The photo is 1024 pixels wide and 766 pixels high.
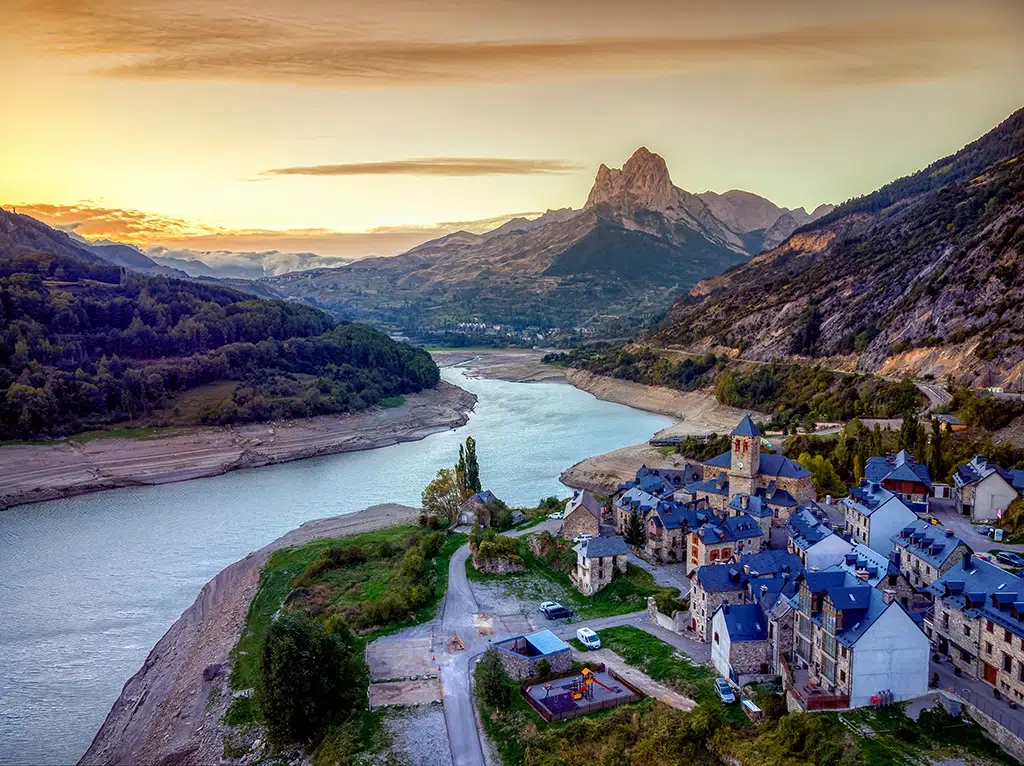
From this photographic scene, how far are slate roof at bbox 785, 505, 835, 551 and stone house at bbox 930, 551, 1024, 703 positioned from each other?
5.30 metres

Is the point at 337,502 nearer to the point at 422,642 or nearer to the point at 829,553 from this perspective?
the point at 422,642

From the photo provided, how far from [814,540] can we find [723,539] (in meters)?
3.22

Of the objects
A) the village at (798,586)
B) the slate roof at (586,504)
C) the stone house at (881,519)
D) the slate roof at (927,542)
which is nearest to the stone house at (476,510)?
the village at (798,586)

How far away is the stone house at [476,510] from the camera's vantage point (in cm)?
4000

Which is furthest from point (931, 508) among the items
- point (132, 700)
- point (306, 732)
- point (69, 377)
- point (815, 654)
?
point (69, 377)

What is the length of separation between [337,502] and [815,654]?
37.5 meters

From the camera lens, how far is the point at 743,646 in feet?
71.3

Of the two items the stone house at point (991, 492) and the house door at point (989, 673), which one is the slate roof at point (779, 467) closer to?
the stone house at point (991, 492)

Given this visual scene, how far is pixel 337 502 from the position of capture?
5266cm

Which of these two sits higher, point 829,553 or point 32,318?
point 32,318

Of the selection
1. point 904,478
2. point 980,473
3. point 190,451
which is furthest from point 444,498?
point 190,451

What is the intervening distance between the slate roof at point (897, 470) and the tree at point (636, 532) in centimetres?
1043

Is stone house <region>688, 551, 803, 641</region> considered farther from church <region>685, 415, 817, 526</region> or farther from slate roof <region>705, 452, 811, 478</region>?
slate roof <region>705, 452, 811, 478</region>

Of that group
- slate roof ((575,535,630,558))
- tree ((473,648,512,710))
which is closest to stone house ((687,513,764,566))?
slate roof ((575,535,630,558))
